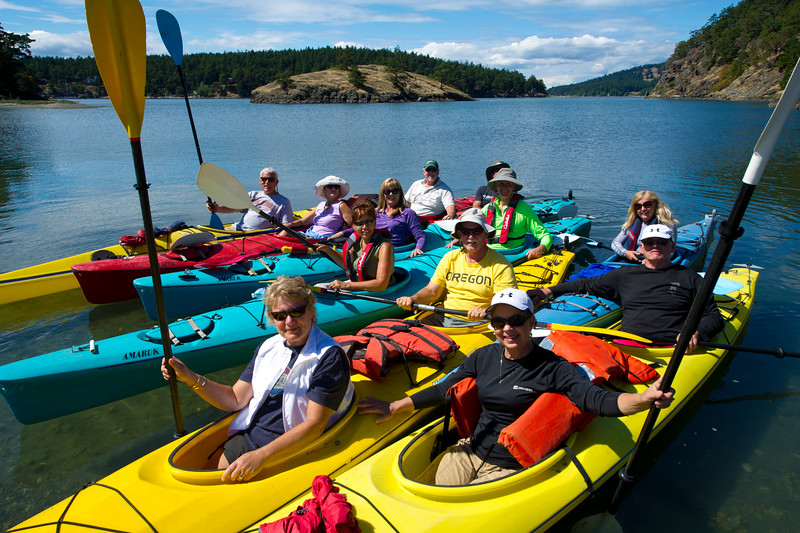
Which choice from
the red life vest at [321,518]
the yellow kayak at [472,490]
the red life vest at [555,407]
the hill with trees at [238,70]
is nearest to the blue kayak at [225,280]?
the red life vest at [555,407]

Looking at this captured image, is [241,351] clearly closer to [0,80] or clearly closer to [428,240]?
[428,240]

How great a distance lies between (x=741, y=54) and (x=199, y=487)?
94.7 metres

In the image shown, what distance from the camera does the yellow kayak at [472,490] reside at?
2706 mm

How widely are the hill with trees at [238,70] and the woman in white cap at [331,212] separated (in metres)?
90.6

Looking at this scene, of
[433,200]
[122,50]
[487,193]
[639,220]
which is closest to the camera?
[122,50]

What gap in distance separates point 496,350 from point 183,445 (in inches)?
81.7

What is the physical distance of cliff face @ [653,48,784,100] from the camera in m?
64.8

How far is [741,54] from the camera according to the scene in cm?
7388

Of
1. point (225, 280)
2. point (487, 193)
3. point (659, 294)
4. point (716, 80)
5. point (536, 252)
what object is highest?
point (716, 80)

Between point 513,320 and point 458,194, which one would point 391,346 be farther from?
point 458,194

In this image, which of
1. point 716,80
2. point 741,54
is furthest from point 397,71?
point 741,54

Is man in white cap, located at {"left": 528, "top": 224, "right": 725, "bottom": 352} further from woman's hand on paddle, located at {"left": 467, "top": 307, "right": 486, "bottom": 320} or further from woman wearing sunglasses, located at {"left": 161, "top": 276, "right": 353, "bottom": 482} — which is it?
woman wearing sunglasses, located at {"left": 161, "top": 276, "right": 353, "bottom": 482}

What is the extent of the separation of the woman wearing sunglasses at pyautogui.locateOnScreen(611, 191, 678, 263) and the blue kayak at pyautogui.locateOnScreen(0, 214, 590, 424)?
2863mm

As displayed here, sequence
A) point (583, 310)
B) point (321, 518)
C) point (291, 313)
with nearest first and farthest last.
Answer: point (321, 518) < point (291, 313) < point (583, 310)
